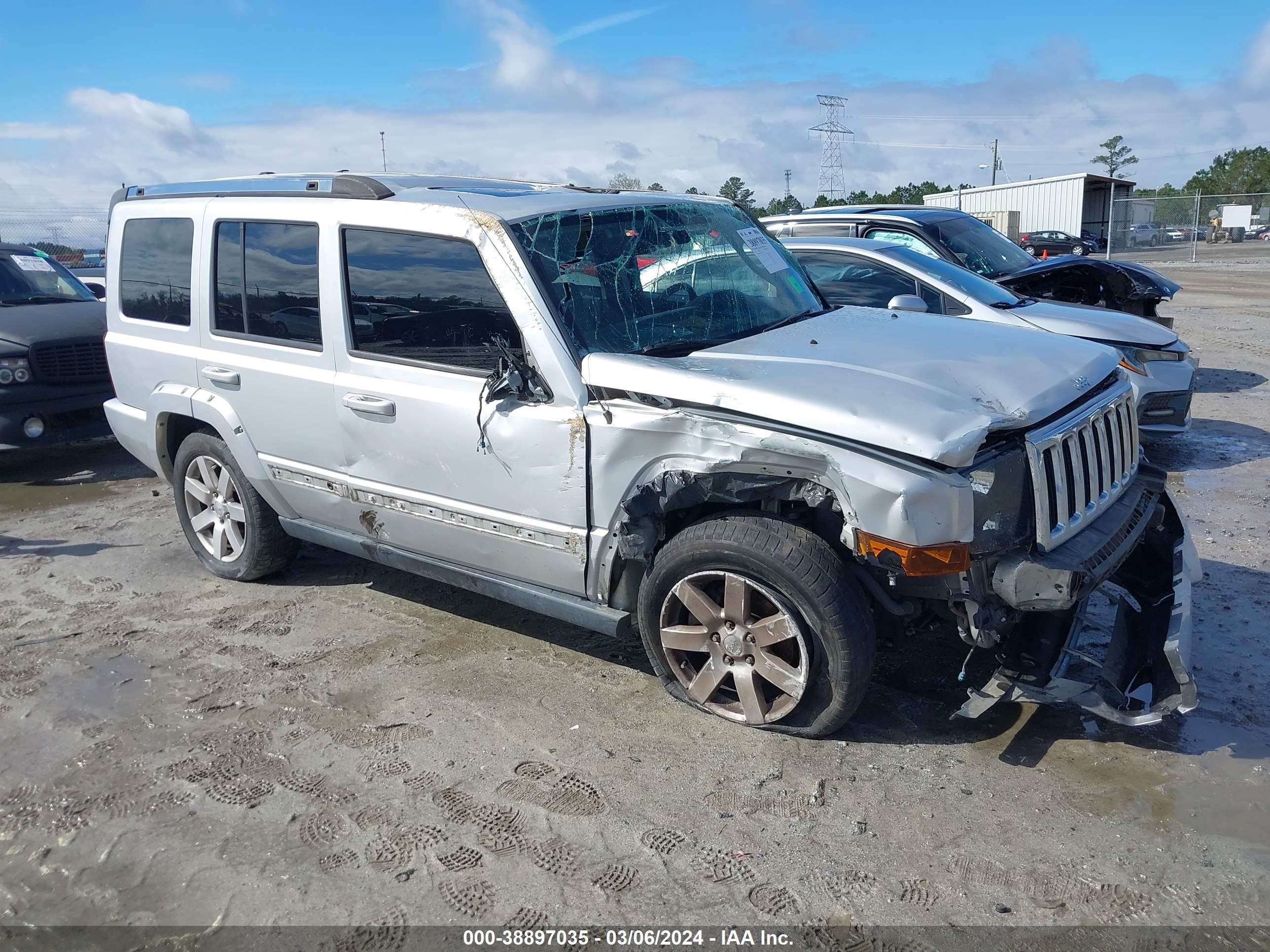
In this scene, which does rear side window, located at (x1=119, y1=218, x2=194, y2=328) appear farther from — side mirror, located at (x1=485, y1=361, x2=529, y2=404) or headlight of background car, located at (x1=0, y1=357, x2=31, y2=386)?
headlight of background car, located at (x1=0, y1=357, x2=31, y2=386)

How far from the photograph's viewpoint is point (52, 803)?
3607mm

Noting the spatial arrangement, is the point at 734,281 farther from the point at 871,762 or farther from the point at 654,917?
the point at 654,917

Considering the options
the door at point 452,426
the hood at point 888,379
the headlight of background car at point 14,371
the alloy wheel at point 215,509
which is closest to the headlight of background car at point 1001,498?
the hood at point 888,379

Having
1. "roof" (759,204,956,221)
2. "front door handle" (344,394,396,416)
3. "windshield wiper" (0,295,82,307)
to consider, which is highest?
"roof" (759,204,956,221)

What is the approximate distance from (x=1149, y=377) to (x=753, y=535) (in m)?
5.18

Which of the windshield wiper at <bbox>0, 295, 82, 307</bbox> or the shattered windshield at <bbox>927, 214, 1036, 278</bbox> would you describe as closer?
the windshield wiper at <bbox>0, 295, 82, 307</bbox>

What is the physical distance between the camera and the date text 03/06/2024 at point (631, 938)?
2.81m

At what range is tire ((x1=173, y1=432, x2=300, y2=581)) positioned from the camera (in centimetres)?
541

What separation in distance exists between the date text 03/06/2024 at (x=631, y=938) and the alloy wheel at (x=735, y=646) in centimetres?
99

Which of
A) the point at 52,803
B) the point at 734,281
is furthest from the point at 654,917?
the point at 734,281

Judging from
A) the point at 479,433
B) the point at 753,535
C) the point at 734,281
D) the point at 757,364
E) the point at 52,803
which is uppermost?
the point at 734,281

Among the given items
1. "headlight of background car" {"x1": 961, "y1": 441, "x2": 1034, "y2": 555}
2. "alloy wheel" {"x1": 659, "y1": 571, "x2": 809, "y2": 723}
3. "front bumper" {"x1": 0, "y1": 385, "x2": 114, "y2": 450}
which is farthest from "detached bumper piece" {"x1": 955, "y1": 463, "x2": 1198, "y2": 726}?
"front bumper" {"x1": 0, "y1": 385, "x2": 114, "y2": 450}

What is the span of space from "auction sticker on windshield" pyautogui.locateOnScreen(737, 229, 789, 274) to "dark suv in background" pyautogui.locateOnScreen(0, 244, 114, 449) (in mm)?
5287

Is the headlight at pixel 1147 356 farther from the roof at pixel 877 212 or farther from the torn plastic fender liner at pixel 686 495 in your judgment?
the torn plastic fender liner at pixel 686 495
